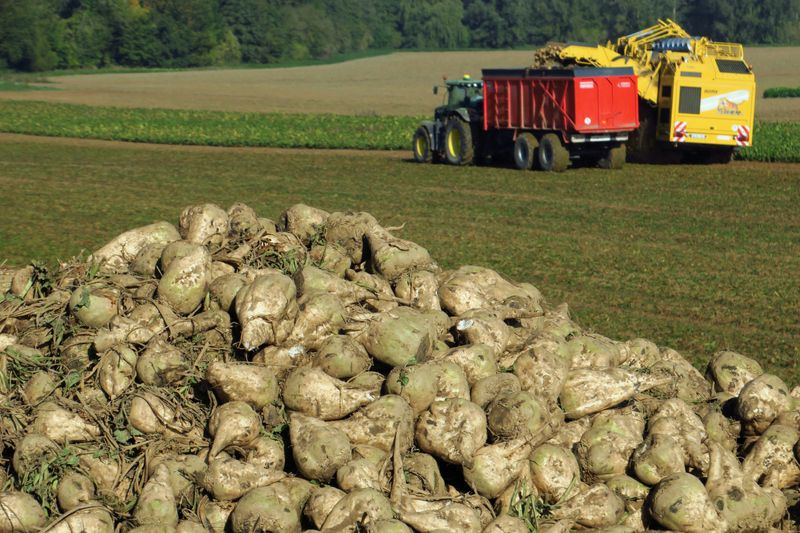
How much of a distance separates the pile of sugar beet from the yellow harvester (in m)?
19.5

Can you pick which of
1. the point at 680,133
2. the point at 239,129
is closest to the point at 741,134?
the point at 680,133

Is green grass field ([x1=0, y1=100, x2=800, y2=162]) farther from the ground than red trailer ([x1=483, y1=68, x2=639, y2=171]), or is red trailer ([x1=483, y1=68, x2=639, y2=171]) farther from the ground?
red trailer ([x1=483, y1=68, x2=639, y2=171])

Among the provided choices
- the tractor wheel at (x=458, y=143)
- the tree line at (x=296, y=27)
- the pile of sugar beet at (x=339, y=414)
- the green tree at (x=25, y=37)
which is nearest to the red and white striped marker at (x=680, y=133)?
the tractor wheel at (x=458, y=143)

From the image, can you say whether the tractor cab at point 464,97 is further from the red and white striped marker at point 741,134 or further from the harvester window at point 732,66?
the red and white striped marker at point 741,134

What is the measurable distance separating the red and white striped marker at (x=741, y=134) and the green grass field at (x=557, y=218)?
746 mm

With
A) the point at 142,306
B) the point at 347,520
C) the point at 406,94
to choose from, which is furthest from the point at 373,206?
the point at 406,94

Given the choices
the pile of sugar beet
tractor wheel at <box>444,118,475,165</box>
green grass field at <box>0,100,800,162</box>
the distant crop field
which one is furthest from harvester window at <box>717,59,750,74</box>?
the pile of sugar beet

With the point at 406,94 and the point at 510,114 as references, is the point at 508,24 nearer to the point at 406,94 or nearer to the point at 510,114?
the point at 406,94

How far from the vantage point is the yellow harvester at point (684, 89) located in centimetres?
2559

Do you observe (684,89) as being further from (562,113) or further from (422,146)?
(422,146)

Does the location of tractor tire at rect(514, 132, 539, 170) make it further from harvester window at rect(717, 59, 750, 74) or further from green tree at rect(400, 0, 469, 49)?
green tree at rect(400, 0, 469, 49)

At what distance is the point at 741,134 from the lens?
26000 mm

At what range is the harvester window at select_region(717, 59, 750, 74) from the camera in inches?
1031

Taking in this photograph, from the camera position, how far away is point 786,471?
6.33 meters
